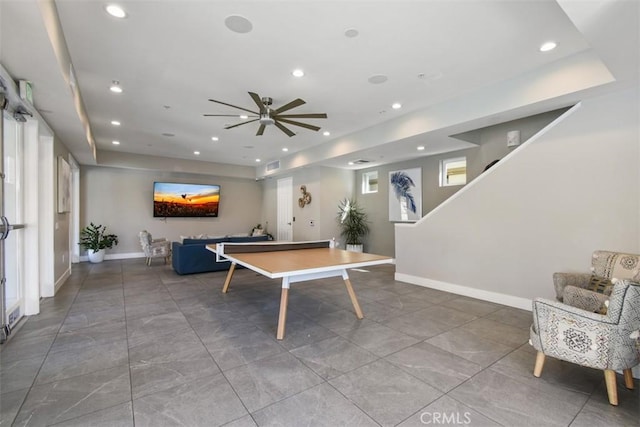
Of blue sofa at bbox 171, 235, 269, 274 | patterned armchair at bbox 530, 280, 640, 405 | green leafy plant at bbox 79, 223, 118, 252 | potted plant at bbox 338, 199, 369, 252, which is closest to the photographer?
patterned armchair at bbox 530, 280, 640, 405

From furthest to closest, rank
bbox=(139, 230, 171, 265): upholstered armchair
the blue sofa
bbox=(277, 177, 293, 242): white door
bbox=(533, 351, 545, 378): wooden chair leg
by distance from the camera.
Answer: bbox=(277, 177, 293, 242): white door → bbox=(139, 230, 171, 265): upholstered armchair → the blue sofa → bbox=(533, 351, 545, 378): wooden chair leg

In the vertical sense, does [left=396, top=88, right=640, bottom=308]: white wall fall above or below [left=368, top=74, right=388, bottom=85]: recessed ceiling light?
below

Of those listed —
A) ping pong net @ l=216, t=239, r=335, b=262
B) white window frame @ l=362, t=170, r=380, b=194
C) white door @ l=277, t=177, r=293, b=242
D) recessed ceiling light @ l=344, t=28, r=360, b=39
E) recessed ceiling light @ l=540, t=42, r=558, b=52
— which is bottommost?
ping pong net @ l=216, t=239, r=335, b=262

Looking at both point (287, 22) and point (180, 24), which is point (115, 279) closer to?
point (180, 24)

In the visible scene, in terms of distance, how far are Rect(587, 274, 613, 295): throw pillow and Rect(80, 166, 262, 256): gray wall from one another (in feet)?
30.7

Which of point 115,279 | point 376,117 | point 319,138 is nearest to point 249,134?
point 319,138

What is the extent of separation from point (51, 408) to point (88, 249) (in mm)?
7246

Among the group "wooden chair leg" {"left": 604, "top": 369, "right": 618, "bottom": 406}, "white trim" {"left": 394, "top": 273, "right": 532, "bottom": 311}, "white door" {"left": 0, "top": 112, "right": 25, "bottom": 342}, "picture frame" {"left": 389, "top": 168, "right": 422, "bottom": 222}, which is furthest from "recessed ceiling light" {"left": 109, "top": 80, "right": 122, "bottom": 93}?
"picture frame" {"left": 389, "top": 168, "right": 422, "bottom": 222}

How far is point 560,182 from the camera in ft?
11.9

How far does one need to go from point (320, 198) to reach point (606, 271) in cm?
592

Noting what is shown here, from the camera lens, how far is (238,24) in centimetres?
264

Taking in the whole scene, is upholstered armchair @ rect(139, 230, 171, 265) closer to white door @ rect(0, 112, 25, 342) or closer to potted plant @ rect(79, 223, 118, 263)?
potted plant @ rect(79, 223, 118, 263)

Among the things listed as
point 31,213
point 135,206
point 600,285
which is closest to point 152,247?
point 135,206

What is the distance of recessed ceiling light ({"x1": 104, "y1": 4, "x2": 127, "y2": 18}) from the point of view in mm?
2418
